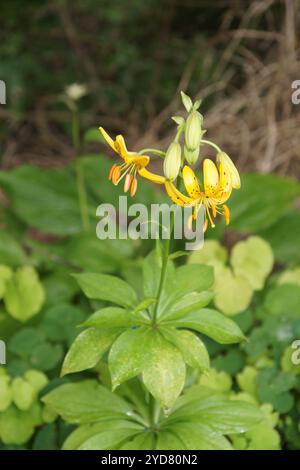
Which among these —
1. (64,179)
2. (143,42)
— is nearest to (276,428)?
(64,179)

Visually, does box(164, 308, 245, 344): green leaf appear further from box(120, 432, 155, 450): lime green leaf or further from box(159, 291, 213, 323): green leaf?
box(120, 432, 155, 450): lime green leaf

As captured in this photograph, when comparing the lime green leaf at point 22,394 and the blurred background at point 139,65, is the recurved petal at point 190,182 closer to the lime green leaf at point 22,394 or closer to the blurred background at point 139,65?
the lime green leaf at point 22,394

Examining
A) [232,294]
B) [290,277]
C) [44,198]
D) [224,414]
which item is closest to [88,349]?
[224,414]

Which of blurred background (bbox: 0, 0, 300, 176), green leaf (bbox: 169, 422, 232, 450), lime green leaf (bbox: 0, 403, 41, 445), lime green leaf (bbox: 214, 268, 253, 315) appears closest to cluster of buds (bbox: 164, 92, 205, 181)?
green leaf (bbox: 169, 422, 232, 450)

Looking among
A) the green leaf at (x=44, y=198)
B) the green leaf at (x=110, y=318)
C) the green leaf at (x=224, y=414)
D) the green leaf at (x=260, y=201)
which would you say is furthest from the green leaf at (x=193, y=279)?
the green leaf at (x=44, y=198)

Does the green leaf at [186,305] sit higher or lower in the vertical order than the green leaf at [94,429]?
higher
